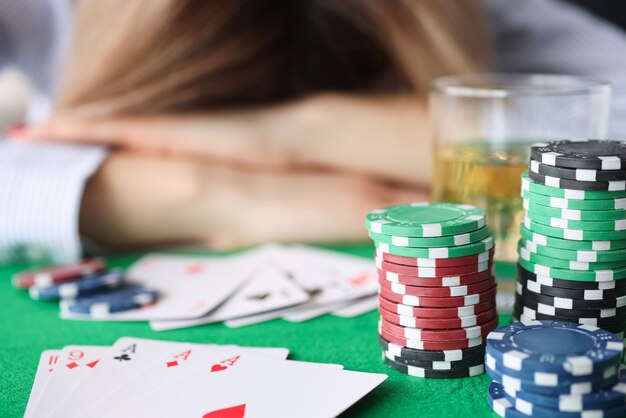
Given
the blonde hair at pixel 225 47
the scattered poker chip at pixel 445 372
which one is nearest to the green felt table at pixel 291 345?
the scattered poker chip at pixel 445 372

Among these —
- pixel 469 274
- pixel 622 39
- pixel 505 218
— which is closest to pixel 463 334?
pixel 469 274

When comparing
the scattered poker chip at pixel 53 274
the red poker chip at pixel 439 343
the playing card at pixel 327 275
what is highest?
the red poker chip at pixel 439 343

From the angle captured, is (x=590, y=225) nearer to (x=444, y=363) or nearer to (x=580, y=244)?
(x=580, y=244)

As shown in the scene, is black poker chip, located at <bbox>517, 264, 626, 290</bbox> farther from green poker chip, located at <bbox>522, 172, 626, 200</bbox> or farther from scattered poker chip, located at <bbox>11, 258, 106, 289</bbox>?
scattered poker chip, located at <bbox>11, 258, 106, 289</bbox>

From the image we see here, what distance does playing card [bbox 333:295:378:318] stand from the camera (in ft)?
3.64

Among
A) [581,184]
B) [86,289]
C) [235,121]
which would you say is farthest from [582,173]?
[235,121]

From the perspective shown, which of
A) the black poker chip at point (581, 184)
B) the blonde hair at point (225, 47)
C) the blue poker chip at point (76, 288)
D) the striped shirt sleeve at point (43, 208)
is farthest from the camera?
the blonde hair at point (225, 47)

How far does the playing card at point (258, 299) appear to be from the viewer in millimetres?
1094

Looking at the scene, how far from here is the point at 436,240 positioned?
2.80 ft

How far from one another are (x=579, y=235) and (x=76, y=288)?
769 mm

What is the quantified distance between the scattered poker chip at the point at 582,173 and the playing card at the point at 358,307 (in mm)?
366

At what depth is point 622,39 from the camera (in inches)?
67.8

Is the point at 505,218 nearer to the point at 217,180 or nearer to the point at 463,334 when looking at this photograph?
the point at 463,334

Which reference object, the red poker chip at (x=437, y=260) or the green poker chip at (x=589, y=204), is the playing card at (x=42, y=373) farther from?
the green poker chip at (x=589, y=204)
